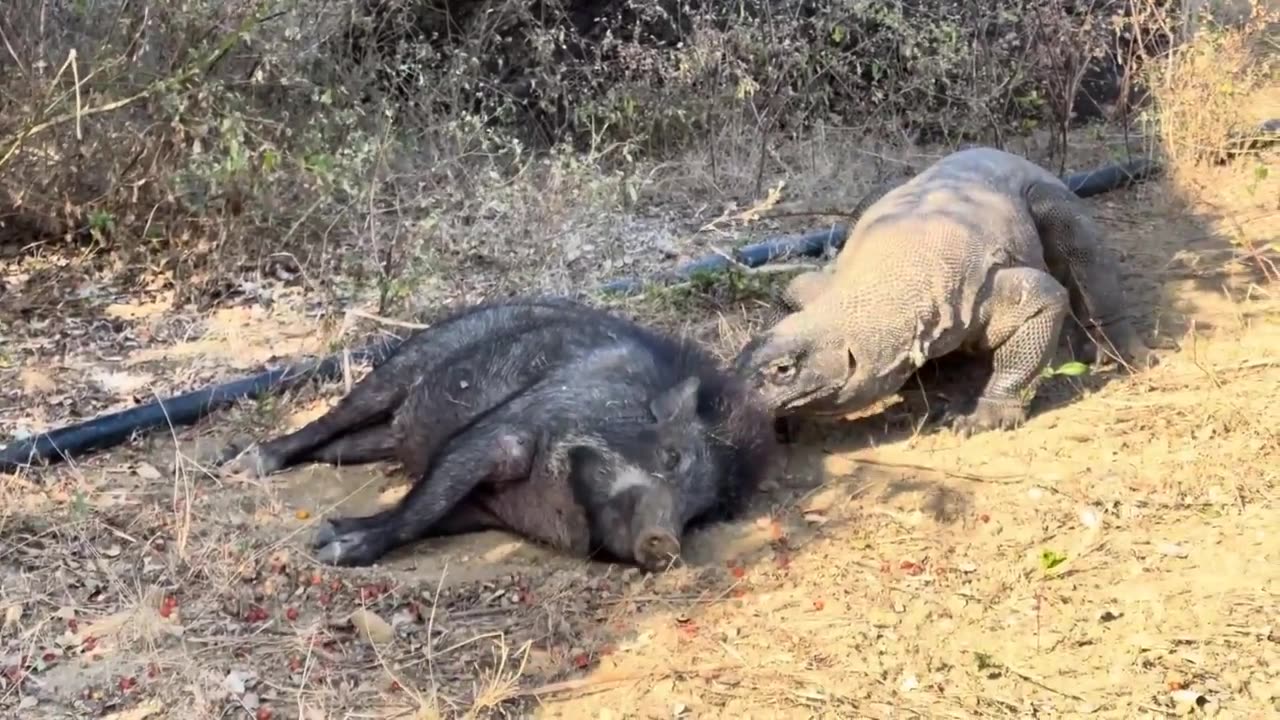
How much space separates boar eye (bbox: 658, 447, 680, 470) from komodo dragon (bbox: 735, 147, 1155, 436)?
611 mm

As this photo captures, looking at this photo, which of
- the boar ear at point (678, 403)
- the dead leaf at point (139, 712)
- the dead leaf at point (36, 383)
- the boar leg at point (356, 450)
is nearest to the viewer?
the dead leaf at point (139, 712)

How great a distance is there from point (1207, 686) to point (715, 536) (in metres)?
1.73

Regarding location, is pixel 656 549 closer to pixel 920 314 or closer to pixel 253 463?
pixel 920 314

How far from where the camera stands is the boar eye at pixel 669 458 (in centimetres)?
468

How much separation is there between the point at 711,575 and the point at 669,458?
0.50m

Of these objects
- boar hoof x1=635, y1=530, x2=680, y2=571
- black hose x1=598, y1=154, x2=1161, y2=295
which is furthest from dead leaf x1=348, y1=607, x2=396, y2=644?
black hose x1=598, y1=154, x2=1161, y2=295

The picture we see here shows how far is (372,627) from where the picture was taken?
389 centimetres

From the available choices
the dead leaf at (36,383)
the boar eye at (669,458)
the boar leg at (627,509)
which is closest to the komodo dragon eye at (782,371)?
the boar eye at (669,458)

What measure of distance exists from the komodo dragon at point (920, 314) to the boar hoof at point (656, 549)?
3.28ft

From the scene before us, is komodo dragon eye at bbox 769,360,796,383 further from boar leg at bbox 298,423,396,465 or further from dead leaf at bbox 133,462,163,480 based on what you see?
dead leaf at bbox 133,462,163,480

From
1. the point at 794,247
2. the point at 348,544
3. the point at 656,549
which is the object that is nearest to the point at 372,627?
the point at 348,544

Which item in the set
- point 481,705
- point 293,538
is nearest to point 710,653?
point 481,705

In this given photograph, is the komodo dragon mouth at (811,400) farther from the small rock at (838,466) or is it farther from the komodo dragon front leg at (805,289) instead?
the komodo dragon front leg at (805,289)

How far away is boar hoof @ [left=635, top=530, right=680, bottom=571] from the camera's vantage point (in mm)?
4344
